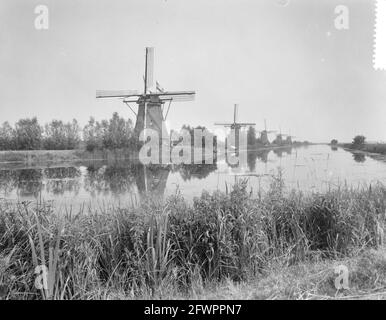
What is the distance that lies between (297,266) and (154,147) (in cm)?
1416

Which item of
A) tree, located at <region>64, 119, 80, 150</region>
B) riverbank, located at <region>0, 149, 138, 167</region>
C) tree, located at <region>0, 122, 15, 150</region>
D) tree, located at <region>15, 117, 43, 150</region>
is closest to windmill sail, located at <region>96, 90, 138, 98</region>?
riverbank, located at <region>0, 149, 138, 167</region>

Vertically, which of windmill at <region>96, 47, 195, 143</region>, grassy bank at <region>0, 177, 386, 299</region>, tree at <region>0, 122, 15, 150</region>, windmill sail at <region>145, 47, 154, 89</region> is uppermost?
windmill sail at <region>145, 47, 154, 89</region>

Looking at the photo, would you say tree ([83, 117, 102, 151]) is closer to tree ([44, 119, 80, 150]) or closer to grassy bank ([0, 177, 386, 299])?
tree ([44, 119, 80, 150])

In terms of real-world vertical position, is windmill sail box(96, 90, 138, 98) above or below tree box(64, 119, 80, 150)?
above

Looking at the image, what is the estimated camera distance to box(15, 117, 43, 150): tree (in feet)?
65.3

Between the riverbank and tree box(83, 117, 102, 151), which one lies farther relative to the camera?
tree box(83, 117, 102, 151)

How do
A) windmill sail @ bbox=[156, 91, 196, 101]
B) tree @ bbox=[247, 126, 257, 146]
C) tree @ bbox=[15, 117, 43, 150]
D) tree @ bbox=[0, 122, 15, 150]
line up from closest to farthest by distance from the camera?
windmill sail @ bbox=[156, 91, 196, 101] < tree @ bbox=[247, 126, 257, 146] < tree @ bbox=[15, 117, 43, 150] < tree @ bbox=[0, 122, 15, 150]

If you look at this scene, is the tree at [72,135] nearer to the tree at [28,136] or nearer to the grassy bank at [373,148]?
the tree at [28,136]

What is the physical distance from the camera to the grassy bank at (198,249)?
2.45 meters

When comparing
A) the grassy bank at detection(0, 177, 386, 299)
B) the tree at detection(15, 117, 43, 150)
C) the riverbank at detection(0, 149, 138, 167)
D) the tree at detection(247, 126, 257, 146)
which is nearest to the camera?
the grassy bank at detection(0, 177, 386, 299)

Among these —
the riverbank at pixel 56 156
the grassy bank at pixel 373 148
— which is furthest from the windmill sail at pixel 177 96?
the grassy bank at pixel 373 148

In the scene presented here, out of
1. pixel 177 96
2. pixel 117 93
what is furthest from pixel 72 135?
pixel 177 96

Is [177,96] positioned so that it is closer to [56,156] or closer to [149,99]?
[149,99]
